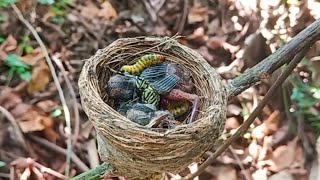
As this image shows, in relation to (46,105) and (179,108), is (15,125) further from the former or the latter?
(179,108)

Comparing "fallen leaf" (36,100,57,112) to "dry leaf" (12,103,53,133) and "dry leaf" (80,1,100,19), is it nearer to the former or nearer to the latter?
"dry leaf" (12,103,53,133)

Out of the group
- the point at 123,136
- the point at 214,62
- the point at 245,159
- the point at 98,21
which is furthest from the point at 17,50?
the point at 123,136

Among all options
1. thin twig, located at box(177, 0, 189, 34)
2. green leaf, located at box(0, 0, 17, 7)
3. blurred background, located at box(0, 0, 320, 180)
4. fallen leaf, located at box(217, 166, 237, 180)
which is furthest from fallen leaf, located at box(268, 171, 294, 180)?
green leaf, located at box(0, 0, 17, 7)

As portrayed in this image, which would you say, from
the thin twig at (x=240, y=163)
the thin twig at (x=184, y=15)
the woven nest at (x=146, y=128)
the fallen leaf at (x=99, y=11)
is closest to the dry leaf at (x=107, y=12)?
the fallen leaf at (x=99, y=11)

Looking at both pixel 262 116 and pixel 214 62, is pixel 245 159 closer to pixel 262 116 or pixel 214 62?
pixel 262 116

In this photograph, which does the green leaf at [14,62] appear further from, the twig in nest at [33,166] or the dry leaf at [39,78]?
the twig in nest at [33,166]

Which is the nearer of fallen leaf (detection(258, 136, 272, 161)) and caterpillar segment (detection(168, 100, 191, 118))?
caterpillar segment (detection(168, 100, 191, 118))
